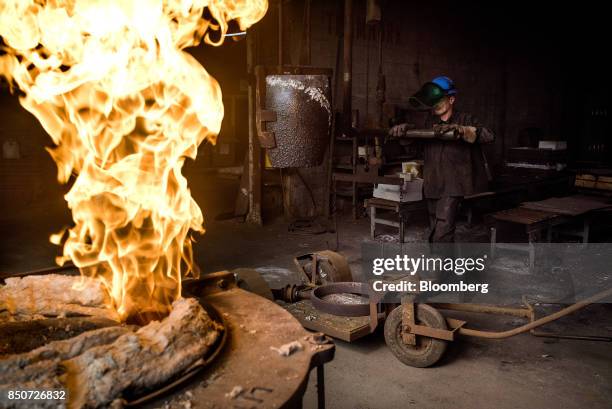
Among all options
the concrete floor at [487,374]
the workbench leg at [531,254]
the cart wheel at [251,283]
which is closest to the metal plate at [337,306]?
the concrete floor at [487,374]

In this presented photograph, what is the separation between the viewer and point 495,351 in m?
4.40

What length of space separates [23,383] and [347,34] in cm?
287

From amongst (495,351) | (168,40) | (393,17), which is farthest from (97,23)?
(393,17)

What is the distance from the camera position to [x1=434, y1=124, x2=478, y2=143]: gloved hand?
207 inches

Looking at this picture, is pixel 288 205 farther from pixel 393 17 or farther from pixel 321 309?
pixel 321 309

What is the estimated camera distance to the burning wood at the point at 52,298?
7.66 ft

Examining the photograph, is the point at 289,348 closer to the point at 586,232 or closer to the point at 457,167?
the point at 457,167

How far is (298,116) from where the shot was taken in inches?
115

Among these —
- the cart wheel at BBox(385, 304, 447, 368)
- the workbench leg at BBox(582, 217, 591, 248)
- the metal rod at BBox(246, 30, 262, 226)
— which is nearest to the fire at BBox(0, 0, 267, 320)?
the cart wheel at BBox(385, 304, 447, 368)

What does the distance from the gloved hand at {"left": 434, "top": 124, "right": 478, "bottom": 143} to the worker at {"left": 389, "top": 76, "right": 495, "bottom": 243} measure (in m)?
0.08

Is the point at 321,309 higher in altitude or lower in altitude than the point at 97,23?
lower

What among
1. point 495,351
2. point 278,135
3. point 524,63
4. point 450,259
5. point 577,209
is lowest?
point 495,351

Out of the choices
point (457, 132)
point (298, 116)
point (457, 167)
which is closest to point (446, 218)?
point (457, 167)

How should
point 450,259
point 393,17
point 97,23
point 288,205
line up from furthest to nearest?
point 393,17 → point 288,205 → point 450,259 → point 97,23
